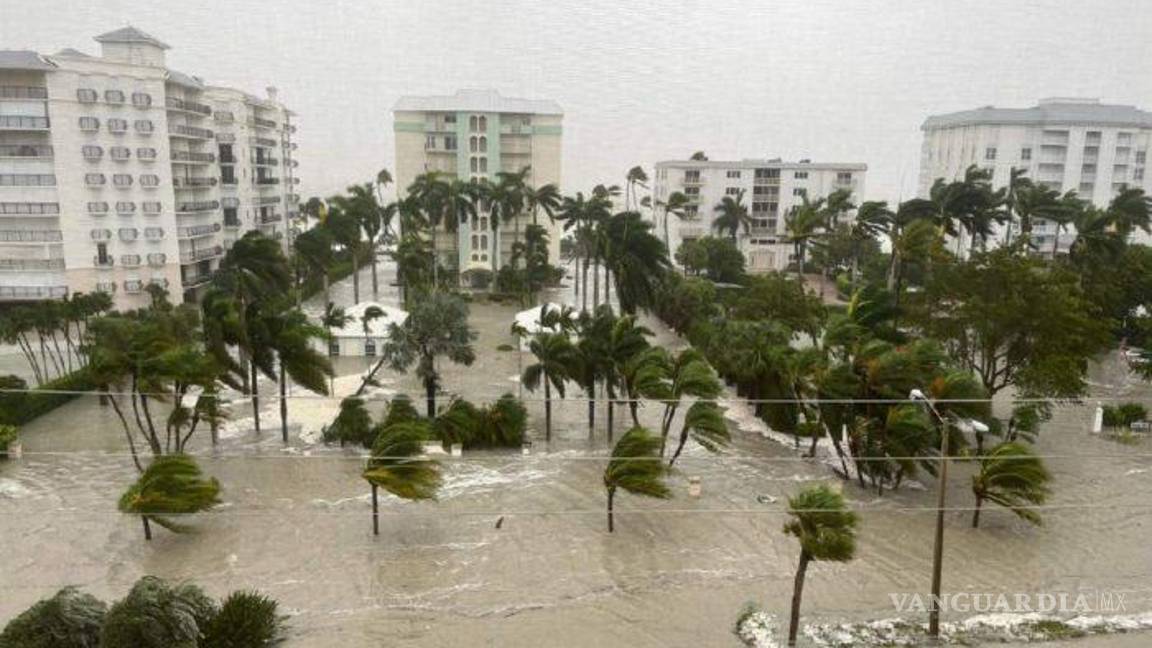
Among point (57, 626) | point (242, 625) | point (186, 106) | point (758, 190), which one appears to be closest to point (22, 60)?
point (186, 106)

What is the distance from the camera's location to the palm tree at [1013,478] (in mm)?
16328

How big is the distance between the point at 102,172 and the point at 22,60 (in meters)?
6.23

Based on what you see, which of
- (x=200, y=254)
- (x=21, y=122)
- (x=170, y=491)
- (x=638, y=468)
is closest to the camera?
(x=170, y=491)

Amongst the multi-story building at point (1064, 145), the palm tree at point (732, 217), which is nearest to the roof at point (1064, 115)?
the multi-story building at point (1064, 145)

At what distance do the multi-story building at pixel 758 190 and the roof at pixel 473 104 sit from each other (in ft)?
50.0

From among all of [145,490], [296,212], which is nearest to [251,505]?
[145,490]

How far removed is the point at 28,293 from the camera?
40281 millimetres

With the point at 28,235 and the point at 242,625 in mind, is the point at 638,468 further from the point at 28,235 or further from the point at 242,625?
the point at 28,235

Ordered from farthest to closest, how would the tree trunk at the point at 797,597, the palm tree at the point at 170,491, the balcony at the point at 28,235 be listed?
the balcony at the point at 28,235 < the palm tree at the point at 170,491 < the tree trunk at the point at 797,597

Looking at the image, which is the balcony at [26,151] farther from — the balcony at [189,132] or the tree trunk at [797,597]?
the tree trunk at [797,597]

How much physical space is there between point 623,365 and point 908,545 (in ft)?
31.3

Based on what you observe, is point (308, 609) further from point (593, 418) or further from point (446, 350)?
point (593, 418)

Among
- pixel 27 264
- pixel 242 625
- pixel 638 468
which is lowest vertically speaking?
pixel 242 625

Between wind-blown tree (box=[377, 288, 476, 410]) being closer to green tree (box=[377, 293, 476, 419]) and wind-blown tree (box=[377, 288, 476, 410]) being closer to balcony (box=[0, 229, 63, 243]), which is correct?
green tree (box=[377, 293, 476, 419])
